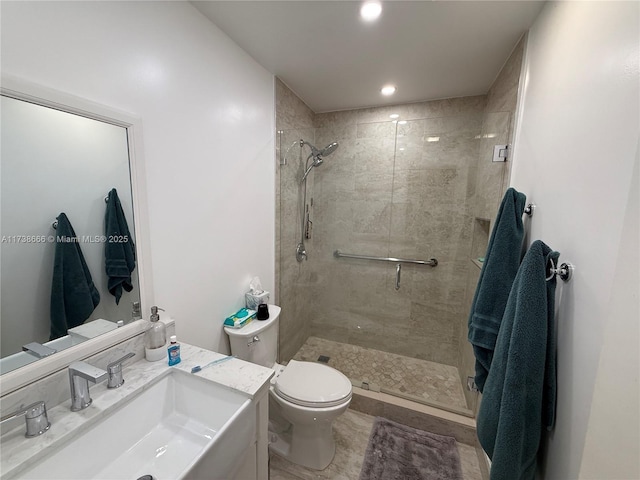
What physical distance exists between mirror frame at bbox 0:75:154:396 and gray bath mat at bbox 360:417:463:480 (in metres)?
1.53

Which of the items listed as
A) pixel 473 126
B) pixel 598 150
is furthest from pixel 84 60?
pixel 473 126

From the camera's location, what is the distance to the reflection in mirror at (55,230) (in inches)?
28.1

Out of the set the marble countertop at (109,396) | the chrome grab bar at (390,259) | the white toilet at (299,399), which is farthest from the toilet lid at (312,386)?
the chrome grab bar at (390,259)

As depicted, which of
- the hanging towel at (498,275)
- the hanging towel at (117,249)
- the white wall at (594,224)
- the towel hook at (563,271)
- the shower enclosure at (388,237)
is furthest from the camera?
the shower enclosure at (388,237)

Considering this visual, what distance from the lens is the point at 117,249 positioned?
3.16 feet

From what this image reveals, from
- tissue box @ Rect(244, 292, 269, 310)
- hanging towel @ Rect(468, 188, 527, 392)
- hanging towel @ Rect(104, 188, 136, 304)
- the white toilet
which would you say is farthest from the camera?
tissue box @ Rect(244, 292, 269, 310)

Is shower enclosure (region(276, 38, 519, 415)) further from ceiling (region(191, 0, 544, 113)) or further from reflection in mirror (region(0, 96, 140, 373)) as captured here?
reflection in mirror (region(0, 96, 140, 373))

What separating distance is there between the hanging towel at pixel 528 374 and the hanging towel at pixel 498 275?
0.26 metres

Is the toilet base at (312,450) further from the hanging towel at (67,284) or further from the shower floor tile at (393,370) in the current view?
the hanging towel at (67,284)

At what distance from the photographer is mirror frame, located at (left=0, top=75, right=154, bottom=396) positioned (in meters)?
0.70

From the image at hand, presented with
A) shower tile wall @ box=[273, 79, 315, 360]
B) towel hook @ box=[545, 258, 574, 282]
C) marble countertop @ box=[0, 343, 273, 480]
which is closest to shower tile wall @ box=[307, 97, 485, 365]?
shower tile wall @ box=[273, 79, 315, 360]

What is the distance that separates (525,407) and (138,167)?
164 cm

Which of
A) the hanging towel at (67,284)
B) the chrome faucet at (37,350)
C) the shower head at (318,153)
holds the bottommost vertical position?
the chrome faucet at (37,350)

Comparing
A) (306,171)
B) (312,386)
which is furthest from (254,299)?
(306,171)
